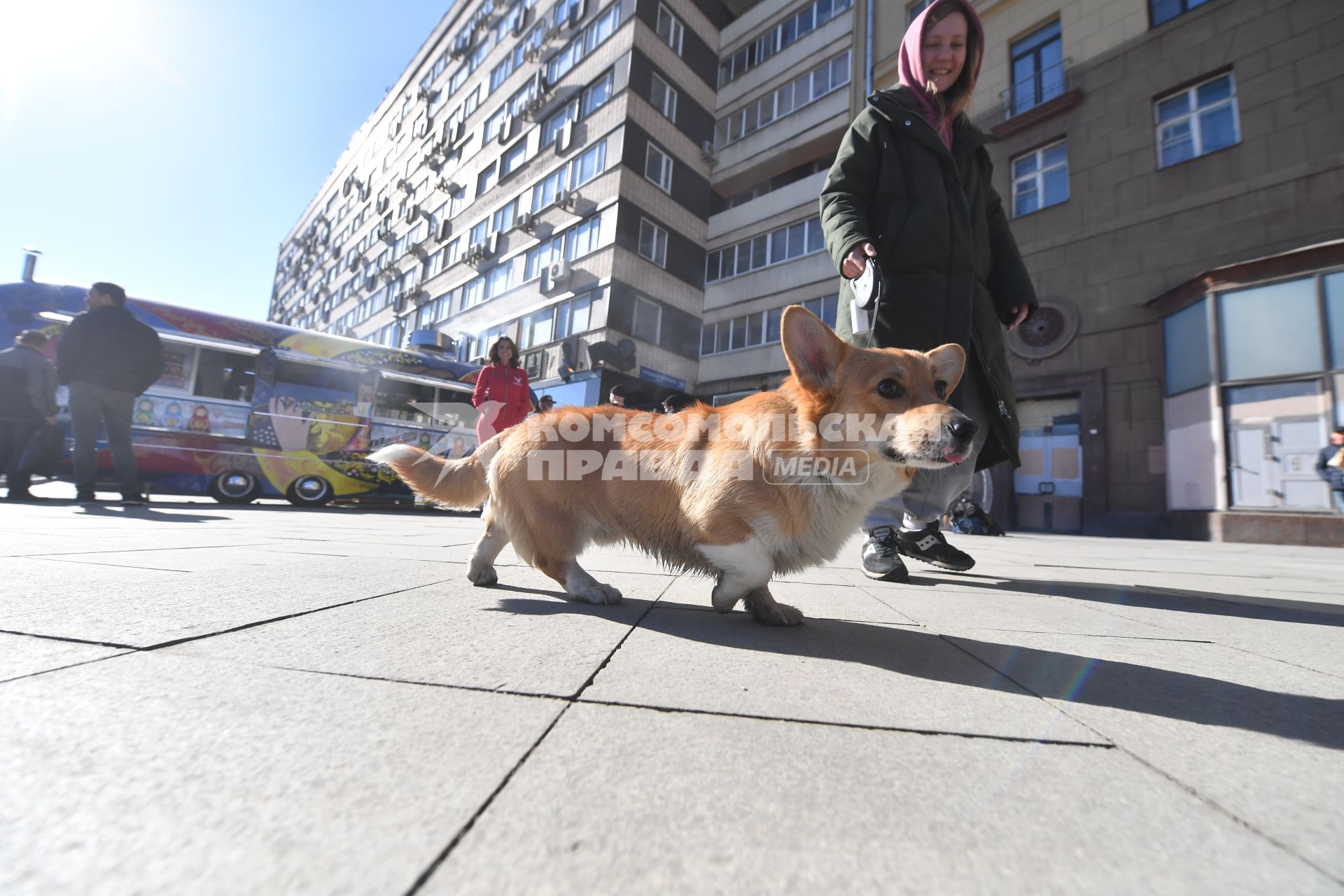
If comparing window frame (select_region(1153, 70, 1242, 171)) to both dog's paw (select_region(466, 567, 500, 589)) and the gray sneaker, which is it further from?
dog's paw (select_region(466, 567, 500, 589))

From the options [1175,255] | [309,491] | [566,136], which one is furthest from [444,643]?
[566,136]

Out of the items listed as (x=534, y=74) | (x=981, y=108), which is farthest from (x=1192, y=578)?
(x=534, y=74)

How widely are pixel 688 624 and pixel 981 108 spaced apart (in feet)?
53.7

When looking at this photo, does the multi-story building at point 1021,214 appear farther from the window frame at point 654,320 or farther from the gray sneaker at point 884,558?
the gray sneaker at point 884,558

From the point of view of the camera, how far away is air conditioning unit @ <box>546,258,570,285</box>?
1755 cm

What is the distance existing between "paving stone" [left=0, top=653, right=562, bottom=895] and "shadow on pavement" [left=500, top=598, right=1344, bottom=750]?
2.64ft

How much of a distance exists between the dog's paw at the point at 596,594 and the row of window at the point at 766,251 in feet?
52.4

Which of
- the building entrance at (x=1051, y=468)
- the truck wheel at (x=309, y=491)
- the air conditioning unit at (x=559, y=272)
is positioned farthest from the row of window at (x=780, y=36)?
the truck wheel at (x=309, y=491)

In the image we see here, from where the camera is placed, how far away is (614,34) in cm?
1844

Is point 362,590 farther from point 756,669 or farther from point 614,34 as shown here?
point 614,34

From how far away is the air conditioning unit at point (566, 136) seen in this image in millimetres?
18969

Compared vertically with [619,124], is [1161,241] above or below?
below

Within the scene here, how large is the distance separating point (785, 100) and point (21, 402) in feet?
65.9

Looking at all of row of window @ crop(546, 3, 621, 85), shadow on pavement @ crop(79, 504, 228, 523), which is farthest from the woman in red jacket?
row of window @ crop(546, 3, 621, 85)
